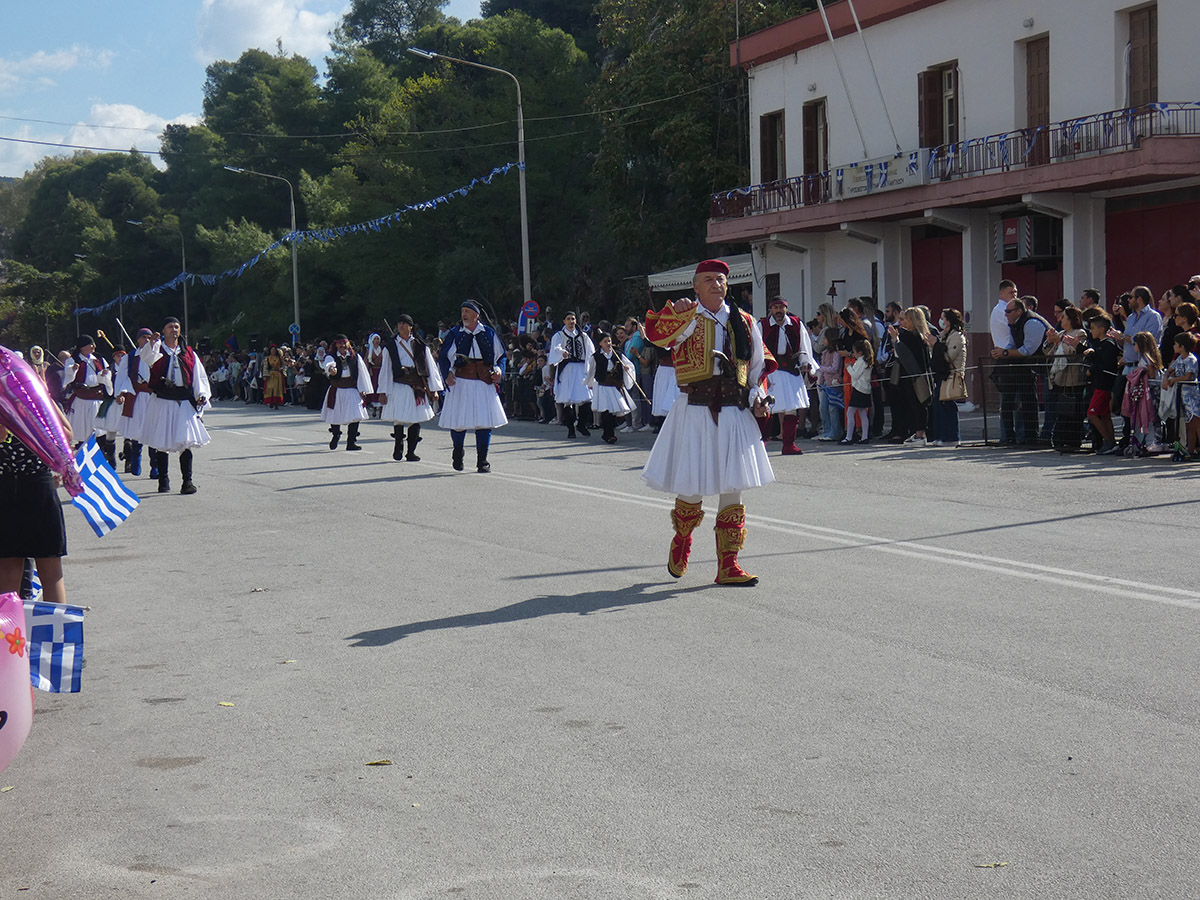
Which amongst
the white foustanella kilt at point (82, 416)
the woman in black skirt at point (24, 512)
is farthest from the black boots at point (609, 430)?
the woman in black skirt at point (24, 512)

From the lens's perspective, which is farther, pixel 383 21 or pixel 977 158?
pixel 383 21

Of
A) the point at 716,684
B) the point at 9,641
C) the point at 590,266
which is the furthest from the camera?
the point at 590,266

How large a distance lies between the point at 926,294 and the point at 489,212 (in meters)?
24.4

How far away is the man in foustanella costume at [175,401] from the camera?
17422mm

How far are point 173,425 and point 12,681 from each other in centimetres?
1359

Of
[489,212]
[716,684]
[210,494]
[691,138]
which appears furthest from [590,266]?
[716,684]

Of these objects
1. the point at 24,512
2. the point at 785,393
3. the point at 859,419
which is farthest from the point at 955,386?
the point at 24,512

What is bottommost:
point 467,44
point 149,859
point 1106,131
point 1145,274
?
point 149,859

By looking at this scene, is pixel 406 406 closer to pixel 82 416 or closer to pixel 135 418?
pixel 135 418

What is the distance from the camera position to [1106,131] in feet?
82.0

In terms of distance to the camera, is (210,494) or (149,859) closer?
(149,859)

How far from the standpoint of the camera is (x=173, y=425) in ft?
57.3

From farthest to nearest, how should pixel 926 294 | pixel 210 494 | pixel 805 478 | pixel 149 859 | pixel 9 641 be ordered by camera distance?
1. pixel 926 294
2. pixel 210 494
3. pixel 805 478
4. pixel 149 859
5. pixel 9 641

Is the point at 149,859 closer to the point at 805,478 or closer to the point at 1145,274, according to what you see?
the point at 805,478
